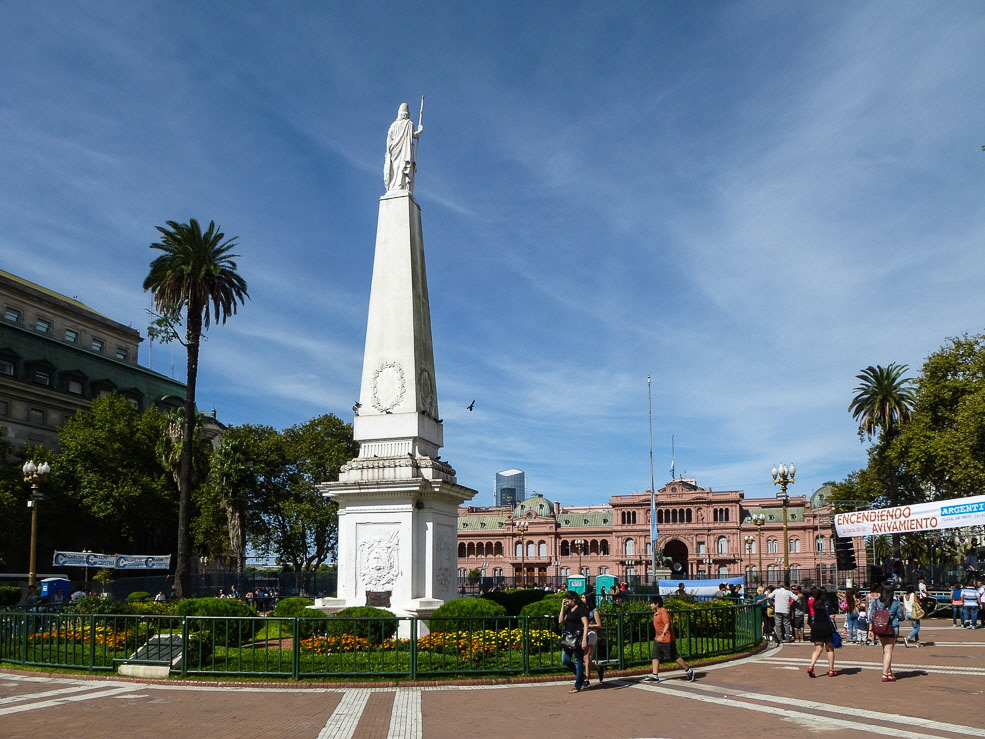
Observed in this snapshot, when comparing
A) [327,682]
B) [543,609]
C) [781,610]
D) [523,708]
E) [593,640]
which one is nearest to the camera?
[523,708]

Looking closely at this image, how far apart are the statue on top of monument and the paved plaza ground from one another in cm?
1423

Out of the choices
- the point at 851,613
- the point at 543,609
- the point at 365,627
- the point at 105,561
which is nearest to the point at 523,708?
the point at 365,627

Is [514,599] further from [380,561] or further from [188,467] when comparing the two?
[188,467]

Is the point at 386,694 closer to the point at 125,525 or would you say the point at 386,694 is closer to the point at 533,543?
the point at 125,525

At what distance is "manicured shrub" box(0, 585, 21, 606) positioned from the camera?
2764cm

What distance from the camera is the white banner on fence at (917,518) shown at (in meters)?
25.9

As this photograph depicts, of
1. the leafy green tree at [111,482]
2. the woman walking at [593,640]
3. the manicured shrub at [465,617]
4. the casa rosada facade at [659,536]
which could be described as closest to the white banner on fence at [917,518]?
the manicured shrub at [465,617]

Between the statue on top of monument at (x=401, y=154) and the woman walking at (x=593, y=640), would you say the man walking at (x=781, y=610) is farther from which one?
the statue on top of monument at (x=401, y=154)

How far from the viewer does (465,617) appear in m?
14.0

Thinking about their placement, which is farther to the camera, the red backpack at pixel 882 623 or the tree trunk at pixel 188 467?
the tree trunk at pixel 188 467

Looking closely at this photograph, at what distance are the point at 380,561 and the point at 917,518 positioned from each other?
18228 mm

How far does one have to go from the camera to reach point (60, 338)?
6456cm

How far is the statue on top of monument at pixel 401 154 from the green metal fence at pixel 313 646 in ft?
41.0

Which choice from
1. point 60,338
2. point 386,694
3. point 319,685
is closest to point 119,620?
point 319,685
